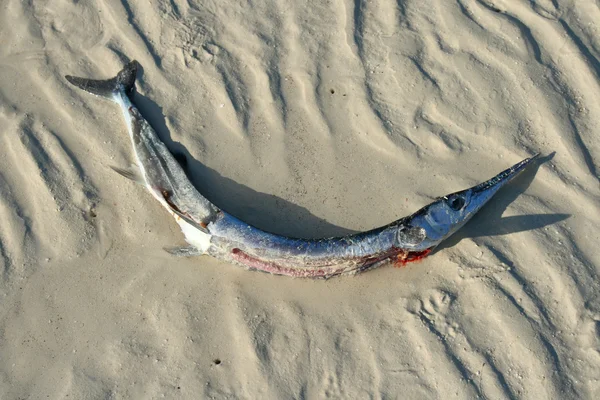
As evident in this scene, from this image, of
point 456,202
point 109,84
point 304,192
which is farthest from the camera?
point 109,84

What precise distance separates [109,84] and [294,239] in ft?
7.89

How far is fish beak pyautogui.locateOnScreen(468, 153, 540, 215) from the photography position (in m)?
4.30

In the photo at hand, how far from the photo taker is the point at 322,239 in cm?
412

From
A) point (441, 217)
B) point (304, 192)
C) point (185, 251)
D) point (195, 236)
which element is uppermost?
point (441, 217)

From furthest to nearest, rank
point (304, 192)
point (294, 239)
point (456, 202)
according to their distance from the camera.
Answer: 1. point (304, 192)
2. point (456, 202)
3. point (294, 239)

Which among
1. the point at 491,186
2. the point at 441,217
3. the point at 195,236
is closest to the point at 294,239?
the point at 195,236

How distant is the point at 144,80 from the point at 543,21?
3.98 metres

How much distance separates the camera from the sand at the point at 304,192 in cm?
416

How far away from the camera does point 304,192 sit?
461 centimetres

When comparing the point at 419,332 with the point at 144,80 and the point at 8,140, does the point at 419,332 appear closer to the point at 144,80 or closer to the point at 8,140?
the point at 144,80

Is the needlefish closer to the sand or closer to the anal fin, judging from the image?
the anal fin

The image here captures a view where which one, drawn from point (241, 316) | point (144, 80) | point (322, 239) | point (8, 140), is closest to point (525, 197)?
point (322, 239)

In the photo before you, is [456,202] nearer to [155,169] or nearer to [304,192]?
[304,192]

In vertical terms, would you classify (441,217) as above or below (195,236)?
above
